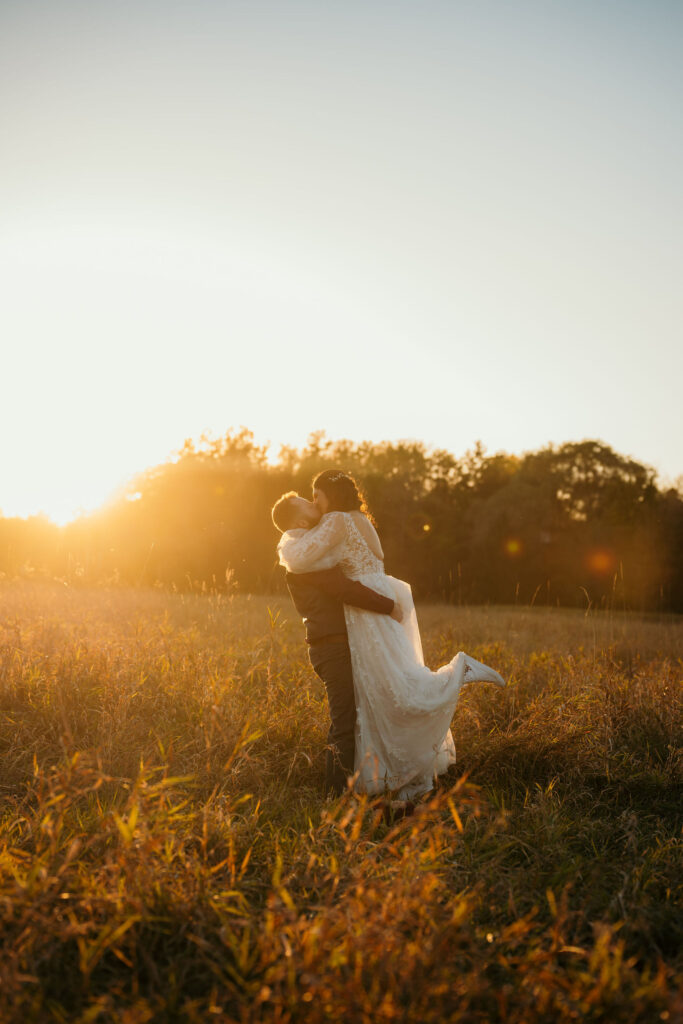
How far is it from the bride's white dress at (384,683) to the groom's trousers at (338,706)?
2.0 inches

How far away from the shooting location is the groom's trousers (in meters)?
3.94

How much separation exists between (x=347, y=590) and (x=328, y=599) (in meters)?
0.20

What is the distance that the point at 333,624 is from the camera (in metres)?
4.12

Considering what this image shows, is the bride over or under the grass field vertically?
over

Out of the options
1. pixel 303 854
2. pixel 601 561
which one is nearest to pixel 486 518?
pixel 601 561

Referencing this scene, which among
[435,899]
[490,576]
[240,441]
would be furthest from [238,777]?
[240,441]

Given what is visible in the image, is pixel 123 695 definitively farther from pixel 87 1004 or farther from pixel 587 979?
pixel 587 979

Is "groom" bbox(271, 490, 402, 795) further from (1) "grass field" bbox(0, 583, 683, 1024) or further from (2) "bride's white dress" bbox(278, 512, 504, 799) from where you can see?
(1) "grass field" bbox(0, 583, 683, 1024)

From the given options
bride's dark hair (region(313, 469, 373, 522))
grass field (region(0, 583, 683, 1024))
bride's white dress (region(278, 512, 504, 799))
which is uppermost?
bride's dark hair (region(313, 469, 373, 522))

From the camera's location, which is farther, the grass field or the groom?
the groom

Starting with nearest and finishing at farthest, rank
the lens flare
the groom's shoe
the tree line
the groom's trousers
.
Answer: the groom's trousers → the groom's shoe → the tree line → the lens flare

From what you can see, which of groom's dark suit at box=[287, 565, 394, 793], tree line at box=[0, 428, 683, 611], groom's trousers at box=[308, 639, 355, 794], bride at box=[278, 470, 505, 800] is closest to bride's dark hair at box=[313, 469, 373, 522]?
bride at box=[278, 470, 505, 800]

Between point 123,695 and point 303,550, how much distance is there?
6.56 feet

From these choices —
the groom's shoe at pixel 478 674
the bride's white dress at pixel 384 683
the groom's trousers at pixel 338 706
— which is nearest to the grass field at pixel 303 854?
the groom's trousers at pixel 338 706
